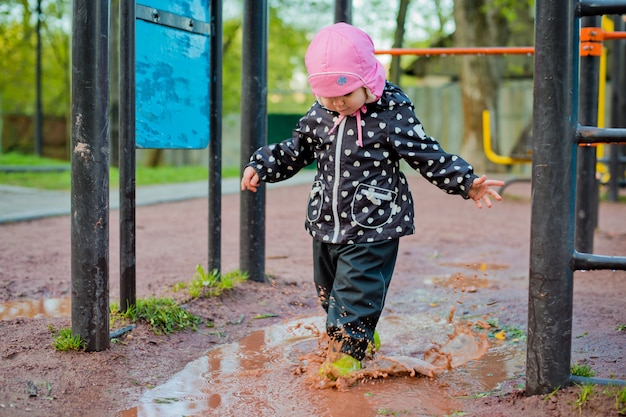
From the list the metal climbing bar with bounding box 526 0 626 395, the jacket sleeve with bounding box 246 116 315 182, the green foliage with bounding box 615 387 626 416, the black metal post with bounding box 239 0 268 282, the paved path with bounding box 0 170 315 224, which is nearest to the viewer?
the green foliage with bounding box 615 387 626 416

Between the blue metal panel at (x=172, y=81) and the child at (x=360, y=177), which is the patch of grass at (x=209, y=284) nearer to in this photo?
the blue metal panel at (x=172, y=81)

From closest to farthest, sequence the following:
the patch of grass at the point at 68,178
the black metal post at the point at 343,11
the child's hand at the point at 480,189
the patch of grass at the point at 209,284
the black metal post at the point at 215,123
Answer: the child's hand at the point at 480,189
the patch of grass at the point at 209,284
the black metal post at the point at 215,123
the black metal post at the point at 343,11
the patch of grass at the point at 68,178

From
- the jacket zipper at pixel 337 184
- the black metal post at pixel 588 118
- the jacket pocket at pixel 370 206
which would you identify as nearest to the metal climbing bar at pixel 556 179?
the jacket pocket at pixel 370 206

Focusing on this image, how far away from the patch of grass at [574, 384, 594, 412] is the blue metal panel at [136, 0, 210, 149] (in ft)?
6.55

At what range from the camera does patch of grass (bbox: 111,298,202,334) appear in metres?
3.14

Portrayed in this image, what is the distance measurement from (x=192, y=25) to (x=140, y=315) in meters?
1.35

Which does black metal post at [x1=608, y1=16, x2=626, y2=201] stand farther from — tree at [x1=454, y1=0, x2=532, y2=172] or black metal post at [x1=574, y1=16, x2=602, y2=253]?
tree at [x1=454, y1=0, x2=532, y2=172]

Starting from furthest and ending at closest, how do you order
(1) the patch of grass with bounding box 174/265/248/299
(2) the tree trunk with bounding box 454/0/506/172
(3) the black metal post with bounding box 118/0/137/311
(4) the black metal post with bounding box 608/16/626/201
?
1. (2) the tree trunk with bounding box 454/0/506/172
2. (4) the black metal post with bounding box 608/16/626/201
3. (1) the patch of grass with bounding box 174/265/248/299
4. (3) the black metal post with bounding box 118/0/137/311

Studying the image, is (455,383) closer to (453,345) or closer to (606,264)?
(453,345)

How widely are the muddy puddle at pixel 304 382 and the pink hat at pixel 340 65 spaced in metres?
1.04

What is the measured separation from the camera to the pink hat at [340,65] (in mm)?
2643

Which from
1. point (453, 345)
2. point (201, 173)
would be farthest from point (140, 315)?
point (201, 173)

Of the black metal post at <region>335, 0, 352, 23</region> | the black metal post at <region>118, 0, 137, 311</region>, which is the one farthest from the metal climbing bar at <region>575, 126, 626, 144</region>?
the black metal post at <region>335, 0, 352, 23</region>

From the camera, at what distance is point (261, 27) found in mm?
4004
